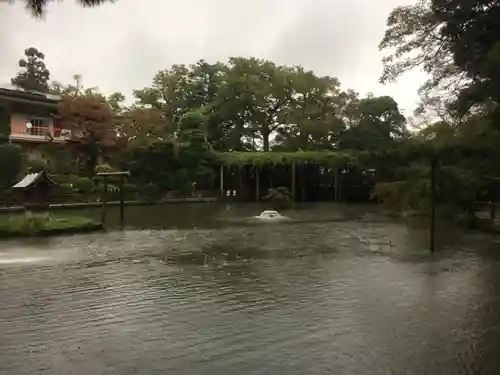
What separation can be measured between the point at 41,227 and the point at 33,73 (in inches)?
1543

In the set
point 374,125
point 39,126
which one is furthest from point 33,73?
point 374,125

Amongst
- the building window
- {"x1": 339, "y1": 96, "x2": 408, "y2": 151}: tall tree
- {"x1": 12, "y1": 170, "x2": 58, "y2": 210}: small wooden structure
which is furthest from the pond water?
{"x1": 339, "y1": 96, "x2": 408, "y2": 151}: tall tree

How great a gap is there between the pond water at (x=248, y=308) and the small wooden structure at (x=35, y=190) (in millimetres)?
3310

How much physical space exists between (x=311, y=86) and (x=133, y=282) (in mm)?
33625

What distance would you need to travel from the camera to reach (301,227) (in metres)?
19.7

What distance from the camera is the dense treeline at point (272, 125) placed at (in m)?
19.3

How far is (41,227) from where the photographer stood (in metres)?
17.1

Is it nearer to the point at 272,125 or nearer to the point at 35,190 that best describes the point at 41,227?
the point at 35,190

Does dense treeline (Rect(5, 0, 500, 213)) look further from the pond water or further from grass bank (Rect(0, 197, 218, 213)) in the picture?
the pond water

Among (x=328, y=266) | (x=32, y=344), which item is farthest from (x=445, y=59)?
(x=32, y=344)

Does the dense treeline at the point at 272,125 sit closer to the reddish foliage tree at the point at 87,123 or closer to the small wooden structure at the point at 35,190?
the reddish foliage tree at the point at 87,123

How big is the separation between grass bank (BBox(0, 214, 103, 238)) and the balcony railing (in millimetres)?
18705

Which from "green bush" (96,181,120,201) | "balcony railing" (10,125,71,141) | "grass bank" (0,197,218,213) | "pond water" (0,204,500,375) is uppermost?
"balcony railing" (10,125,71,141)

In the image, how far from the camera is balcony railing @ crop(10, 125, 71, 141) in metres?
35.6
